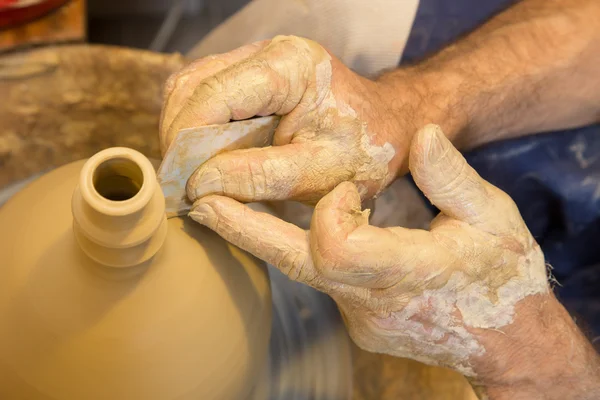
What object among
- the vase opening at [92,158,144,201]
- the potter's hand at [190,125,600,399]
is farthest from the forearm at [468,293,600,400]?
the vase opening at [92,158,144,201]

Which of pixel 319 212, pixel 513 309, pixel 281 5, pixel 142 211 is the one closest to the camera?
pixel 142 211

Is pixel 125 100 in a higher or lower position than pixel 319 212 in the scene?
lower

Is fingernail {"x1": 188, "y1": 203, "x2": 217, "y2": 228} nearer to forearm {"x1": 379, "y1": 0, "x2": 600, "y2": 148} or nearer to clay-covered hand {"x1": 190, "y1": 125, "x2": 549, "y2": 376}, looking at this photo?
clay-covered hand {"x1": 190, "y1": 125, "x2": 549, "y2": 376}

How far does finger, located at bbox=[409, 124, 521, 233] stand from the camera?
29.4 inches

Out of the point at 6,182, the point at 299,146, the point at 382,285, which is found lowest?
the point at 6,182

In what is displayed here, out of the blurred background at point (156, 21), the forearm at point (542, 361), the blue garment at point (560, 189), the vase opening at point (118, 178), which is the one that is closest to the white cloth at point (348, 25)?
the blue garment at point (560, 189)

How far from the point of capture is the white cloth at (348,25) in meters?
1.25

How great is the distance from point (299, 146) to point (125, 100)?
691mm

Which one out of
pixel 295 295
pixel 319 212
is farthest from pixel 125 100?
pixel 319 212

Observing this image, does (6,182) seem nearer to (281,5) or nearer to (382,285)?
(281,5)

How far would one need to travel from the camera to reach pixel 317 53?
2.56ft

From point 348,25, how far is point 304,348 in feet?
2.31

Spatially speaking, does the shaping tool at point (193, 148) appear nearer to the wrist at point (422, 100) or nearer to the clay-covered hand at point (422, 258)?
the clay-covered hand at point (422, 258)

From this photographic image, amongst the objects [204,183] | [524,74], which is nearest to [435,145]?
[204,183]
